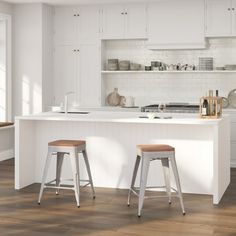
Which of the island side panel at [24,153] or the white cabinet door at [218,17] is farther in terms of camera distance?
the white cabinet door at [218,17]

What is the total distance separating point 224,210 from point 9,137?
4.42m

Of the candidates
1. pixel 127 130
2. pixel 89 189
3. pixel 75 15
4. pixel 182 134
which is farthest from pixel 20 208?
pixel 75 15

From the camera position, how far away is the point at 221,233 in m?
4.23

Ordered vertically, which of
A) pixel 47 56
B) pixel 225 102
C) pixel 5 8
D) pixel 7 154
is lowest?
pixel 7 154

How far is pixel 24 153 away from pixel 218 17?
3.70 meters

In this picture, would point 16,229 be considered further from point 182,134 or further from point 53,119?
point 182,134

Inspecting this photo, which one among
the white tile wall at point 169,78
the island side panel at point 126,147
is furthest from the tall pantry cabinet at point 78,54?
the island side panel at point 126,147

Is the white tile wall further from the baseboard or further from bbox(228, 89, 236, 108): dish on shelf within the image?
the baseboard

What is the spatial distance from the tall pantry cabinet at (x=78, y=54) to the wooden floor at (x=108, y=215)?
2924mm

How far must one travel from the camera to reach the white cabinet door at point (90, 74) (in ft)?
27.5

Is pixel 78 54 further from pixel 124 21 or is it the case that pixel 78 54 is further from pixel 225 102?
pixel 225 102

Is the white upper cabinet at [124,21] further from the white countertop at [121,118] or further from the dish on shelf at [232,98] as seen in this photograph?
the white countertop at [121,118]

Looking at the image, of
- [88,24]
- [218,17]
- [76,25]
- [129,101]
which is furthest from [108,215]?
[76,25]

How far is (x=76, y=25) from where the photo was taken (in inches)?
333
